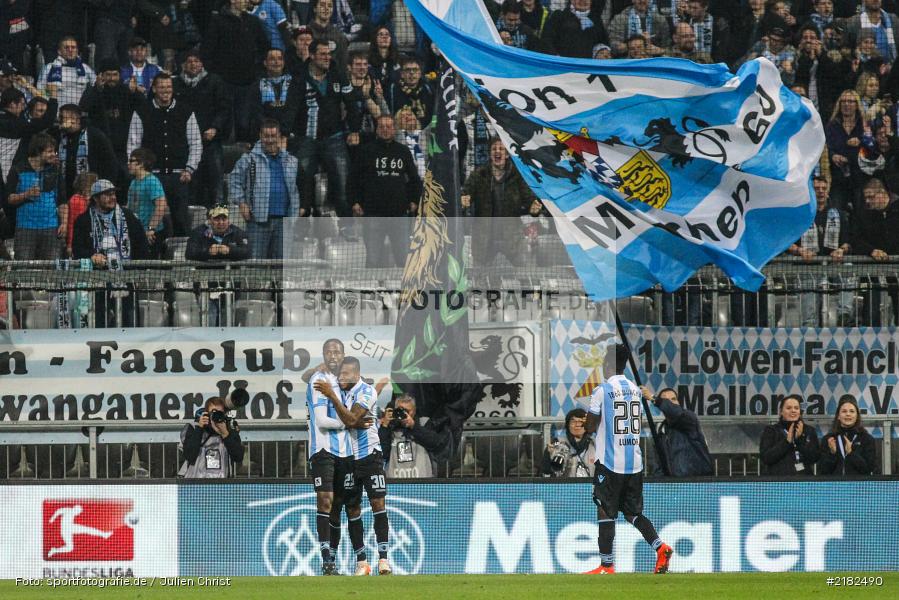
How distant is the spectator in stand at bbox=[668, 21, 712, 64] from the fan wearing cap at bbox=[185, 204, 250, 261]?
560 centimetres

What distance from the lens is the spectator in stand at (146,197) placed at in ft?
49.2

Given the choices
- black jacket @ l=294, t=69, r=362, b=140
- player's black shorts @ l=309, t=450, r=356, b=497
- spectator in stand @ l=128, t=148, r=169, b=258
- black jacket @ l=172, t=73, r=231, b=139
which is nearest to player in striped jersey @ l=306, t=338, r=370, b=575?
player's black shorts @ l=309, t=450, r=356, b=497

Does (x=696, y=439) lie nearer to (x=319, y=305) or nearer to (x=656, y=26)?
A: (x=319, y=305)

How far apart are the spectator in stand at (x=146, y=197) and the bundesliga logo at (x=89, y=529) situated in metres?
3.22

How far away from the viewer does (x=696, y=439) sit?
42.2 ft

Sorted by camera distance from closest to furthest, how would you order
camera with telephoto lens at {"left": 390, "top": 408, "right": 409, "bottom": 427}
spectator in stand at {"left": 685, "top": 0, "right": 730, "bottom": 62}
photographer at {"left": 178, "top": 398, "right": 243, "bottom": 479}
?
1. photographer at {"left": 178, "top": 398, "right": 243, "bottom": 479}
2. camera with telephoto lens at {"left": 390, "top": 408, "right": 409, "bottom": 427}
3. spectator in stand at {"left": 685, "top": 0, "right": 730, "bottom": 62}

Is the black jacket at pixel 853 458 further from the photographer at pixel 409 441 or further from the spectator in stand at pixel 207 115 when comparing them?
the spectator in stand at pixel 207 115

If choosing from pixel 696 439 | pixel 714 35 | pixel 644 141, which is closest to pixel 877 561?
pixel 696 439

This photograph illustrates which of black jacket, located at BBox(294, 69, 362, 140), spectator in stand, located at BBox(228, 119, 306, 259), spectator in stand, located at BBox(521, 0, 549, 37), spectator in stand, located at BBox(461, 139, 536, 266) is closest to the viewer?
spectator in stand, located at BBox(461, 139, 536, 266)

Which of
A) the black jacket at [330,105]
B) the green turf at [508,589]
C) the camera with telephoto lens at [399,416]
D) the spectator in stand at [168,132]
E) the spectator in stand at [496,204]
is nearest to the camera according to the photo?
the green turf at [508,589]

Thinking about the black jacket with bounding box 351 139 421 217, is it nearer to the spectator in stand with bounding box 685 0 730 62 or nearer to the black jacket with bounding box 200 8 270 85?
the black jacket with bounding box 200 8 270 85

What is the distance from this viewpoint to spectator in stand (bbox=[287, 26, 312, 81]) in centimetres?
1598

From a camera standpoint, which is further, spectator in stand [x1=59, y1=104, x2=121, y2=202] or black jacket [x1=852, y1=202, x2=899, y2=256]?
spectator in stand [x1=59, y1=104, x2=121, y2=202]

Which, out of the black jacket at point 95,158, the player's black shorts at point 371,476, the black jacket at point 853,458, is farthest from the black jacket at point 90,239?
the black jacket at point 853,458
